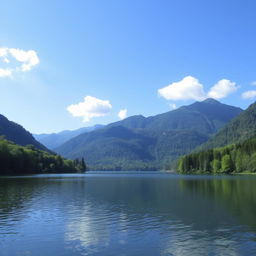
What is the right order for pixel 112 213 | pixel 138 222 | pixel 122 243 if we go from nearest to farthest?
pixel 122 243, pixel 138 222, pixel 112 213

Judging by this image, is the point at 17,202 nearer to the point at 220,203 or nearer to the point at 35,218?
the point at 35,218

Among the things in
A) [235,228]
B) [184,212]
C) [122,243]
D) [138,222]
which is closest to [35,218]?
[138,222]

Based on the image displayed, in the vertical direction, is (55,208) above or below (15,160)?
below

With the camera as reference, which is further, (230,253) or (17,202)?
(17,202)

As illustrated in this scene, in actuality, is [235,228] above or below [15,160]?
below

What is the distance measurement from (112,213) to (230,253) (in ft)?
69.9

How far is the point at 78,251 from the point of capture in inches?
973

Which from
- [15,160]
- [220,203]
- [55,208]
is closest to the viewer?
[55,208]

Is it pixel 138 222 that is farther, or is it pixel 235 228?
pixel 138 222

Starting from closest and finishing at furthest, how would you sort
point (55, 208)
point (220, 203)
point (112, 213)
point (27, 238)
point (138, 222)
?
point (27, 238)
point (138, 222)
point (112, 213)
point (55, 208)
point (220, 203)

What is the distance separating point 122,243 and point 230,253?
8.90m

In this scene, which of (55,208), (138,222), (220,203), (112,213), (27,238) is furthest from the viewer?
(220,203)

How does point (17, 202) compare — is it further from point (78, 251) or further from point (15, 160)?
point (15, 160)

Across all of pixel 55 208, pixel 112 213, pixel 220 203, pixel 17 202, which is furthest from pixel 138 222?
pixel 17 202
